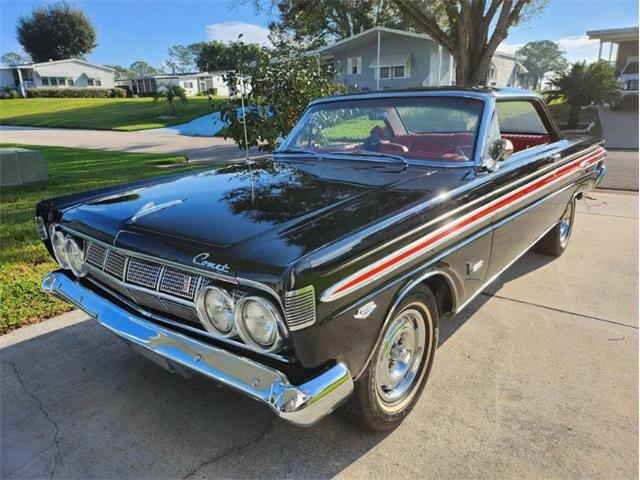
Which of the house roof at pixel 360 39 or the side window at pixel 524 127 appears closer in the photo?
the side window at pixel 524 127

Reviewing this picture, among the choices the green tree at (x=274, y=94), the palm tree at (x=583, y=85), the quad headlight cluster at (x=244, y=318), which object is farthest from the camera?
the palm tree at (x=583, y=85)

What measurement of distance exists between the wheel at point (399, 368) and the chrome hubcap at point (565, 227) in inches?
117

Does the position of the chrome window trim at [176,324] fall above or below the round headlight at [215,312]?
below

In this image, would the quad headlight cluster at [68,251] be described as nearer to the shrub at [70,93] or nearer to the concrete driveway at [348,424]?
the concrete driveway at [348,424]

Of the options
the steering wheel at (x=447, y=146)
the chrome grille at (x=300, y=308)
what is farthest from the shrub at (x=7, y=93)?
the chrome grille at (x=300, y=308)

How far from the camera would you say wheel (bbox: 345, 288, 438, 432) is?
218 cm

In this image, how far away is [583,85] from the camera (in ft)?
51.8

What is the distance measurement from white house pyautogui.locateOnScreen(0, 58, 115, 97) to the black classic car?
58.1 metres

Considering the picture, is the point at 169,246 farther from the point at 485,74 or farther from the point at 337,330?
the point at 485,74

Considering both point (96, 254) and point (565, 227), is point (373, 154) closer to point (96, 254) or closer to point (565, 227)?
point (96, 254)

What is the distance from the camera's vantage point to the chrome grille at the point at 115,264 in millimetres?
2340

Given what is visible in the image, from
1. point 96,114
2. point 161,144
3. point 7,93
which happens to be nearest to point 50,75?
point 7,93

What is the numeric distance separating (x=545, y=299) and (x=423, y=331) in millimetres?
1842

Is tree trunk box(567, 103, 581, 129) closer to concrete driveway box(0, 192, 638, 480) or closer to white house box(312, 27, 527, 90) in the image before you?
white house box(312, 27, 527, 90)
